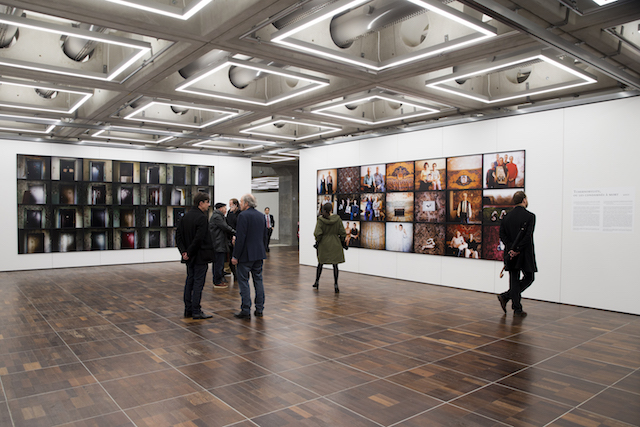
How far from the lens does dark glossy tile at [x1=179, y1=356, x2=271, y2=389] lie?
4434mm

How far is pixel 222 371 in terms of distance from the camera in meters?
4.71

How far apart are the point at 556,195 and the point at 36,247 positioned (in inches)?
537

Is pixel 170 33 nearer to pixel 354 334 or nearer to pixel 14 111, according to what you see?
pixel 354 334

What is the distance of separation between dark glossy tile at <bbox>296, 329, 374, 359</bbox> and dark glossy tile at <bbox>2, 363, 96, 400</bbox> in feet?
7.83

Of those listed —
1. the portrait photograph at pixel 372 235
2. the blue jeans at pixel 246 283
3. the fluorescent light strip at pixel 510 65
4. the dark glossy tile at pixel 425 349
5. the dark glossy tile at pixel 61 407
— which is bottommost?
the dark glossy tile at pixel 425 349

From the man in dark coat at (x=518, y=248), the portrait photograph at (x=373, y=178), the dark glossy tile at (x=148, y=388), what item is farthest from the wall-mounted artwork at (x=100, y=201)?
the man in dark coat at (x=518, y=248)

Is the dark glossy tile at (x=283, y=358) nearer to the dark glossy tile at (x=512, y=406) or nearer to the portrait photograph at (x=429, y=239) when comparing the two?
the dark glossy tile at (x=512, y=406)

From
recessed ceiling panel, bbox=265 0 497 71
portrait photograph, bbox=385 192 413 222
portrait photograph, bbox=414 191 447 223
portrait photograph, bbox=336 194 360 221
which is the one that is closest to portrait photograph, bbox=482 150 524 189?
portrait photograph, bbox=414 191 447 223

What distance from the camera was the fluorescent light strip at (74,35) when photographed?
16.5 feet

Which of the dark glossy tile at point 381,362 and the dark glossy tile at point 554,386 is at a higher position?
the dark glossy tile at point 554,386

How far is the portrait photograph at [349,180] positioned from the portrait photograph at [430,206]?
2082mm

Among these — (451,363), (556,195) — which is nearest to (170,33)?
(451,363)

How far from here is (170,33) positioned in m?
5.38

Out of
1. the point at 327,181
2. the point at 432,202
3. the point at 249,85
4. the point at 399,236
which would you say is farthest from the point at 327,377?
the point at 327,181
